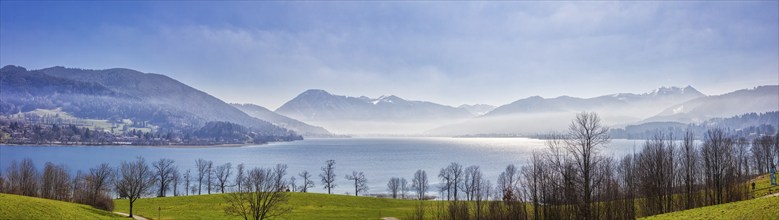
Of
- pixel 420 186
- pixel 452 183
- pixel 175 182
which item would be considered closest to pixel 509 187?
pixel 420 186

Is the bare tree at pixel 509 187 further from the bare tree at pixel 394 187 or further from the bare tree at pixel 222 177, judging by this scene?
the bare tree at pixel 222 177

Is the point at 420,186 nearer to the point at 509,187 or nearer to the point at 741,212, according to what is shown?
the point at 509,187

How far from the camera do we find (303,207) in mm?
79062

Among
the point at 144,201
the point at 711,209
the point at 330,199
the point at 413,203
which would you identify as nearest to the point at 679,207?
the point at 711,209

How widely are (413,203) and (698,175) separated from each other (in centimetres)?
5252

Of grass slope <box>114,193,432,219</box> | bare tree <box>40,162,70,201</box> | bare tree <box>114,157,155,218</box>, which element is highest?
bare tree <box>114,157,155,218</box>

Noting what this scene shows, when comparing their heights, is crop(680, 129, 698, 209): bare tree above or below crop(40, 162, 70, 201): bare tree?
above

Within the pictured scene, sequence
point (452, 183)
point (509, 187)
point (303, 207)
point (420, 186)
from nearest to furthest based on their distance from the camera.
→ point (509, 187) < point (303, 207) < point (420, 186) < point (452, 183)

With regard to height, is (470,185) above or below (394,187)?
below

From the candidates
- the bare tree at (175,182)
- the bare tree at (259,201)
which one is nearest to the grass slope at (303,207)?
the bare tree at (259,201)

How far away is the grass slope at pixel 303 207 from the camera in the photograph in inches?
2712

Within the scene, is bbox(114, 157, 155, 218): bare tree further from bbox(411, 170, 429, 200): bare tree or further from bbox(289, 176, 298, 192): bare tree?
bbox(411, 170, 429, 200): bare tree

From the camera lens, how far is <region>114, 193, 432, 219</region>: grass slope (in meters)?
68.9

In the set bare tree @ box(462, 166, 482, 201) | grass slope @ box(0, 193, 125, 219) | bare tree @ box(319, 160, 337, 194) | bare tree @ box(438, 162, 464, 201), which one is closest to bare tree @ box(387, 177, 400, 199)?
bare tree @ box(438, 162, 464, 201)
